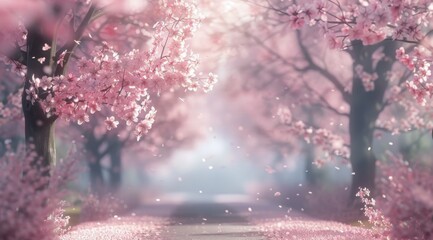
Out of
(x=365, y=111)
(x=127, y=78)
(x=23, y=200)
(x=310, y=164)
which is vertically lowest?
(x=23, y=200)

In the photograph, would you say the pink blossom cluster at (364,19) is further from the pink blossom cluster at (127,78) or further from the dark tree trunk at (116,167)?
the dark tree trunk at (116,167)

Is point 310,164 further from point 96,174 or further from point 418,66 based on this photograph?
point 418,66

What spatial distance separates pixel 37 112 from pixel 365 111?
662 inches

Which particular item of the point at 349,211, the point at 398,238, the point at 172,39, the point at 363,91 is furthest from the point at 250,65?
the point at 398,238

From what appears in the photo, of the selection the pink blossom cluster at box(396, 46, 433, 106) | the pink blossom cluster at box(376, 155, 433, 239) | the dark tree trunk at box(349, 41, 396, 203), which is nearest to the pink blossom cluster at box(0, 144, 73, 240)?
the pink blossom cluster at box(376, 155, 433, 239)

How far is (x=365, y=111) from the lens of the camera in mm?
28875

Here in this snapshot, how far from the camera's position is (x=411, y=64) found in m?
14.8

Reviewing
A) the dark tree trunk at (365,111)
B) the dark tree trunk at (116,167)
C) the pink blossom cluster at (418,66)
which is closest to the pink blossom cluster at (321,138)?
the dark tree trunk at (365,111)

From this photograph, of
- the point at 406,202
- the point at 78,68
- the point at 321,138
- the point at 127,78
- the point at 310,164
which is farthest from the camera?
the point at 310,164

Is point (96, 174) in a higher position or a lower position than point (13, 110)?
lower

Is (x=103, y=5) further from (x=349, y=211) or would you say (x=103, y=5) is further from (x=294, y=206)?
(x=294, y=206)

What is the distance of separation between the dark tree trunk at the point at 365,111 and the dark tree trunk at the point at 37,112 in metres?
15.9

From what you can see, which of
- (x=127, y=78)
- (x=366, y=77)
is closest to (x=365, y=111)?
(x=366, y=77)

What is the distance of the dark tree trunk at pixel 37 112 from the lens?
1518 cm
